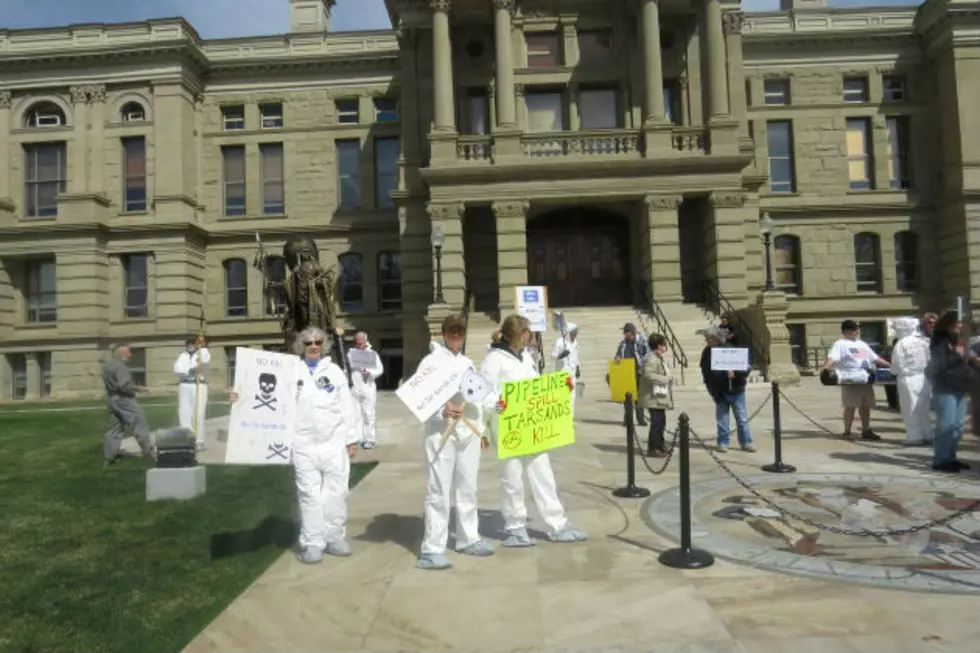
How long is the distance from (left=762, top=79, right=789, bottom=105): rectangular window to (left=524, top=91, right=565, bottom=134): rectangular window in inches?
412

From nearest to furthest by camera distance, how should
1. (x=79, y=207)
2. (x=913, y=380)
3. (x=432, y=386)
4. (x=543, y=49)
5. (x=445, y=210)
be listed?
1. (x=432, y=386)
2. (x=913, y=380)
3. (x=445, y=210)
4. (x=543, y=49)
5. (x=79, y=207)

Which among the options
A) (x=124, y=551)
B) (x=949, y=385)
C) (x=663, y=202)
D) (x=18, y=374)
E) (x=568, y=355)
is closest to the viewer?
(x=124, y=551)

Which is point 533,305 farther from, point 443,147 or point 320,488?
point 320,488

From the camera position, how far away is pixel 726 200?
24.1 metres

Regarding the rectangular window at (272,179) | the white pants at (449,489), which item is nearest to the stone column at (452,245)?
the rectangular window at (272,179)

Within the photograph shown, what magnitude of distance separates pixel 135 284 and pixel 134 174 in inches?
196

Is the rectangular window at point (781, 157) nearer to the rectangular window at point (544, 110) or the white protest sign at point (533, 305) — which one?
the rectangular window at point (544, 110)

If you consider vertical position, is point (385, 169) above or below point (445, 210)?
above

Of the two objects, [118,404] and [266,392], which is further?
[118,404]

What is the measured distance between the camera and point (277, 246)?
3228cm

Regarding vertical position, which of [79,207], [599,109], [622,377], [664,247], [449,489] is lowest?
[449,489]

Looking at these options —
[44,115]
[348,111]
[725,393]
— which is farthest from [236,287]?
[725,393]

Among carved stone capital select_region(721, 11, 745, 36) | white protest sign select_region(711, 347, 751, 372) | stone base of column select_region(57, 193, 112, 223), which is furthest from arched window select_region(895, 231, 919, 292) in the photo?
stone base of column select_region(57, 193, 112, 223)

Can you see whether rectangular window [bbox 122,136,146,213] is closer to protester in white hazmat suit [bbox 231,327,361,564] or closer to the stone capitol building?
the stone capitol building
